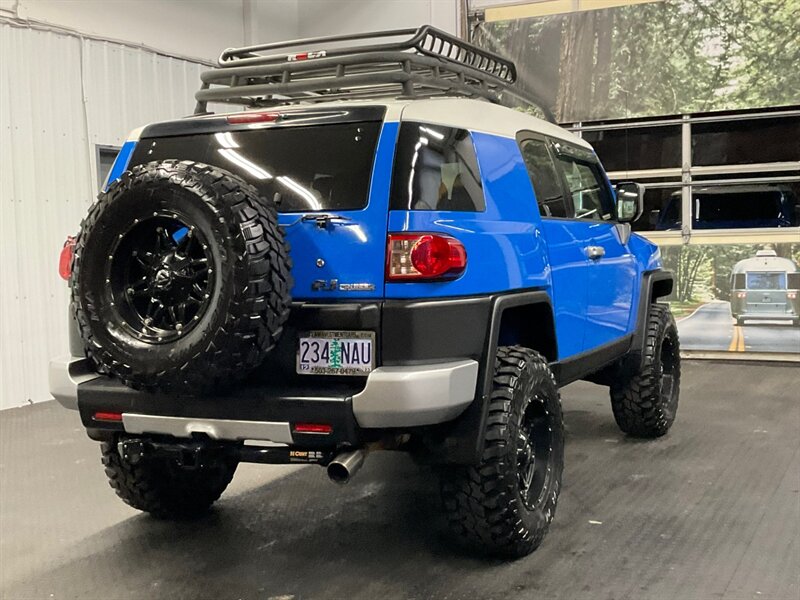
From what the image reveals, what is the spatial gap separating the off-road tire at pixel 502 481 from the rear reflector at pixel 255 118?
1210mm

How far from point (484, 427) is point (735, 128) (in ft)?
22.3

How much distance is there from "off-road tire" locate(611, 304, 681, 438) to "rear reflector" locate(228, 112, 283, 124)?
2.61 metres

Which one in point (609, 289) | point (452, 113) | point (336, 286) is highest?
point (452, 113)

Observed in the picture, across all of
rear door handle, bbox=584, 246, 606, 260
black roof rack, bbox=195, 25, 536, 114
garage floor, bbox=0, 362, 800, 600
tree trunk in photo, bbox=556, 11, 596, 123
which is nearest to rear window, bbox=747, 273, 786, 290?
tree trunk in photo, bbox=556, 11, 596, 123

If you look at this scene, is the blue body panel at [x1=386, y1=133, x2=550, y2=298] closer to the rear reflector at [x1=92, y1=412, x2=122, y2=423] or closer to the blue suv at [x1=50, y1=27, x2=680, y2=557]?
the blue suv at [x1=50, y1=27, x2=680, y2=557]

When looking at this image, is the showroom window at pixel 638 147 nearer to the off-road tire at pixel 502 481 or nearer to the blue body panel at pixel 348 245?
the off-road tire at pixel 502 481

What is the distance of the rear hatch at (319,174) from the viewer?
8.67ft

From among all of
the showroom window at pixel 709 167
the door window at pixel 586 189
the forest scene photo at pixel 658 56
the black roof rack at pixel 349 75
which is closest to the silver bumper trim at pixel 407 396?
the black roof rack at pixel 349 75

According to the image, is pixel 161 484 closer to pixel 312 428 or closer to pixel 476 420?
pixel 312 428

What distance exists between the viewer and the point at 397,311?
8.43 feet

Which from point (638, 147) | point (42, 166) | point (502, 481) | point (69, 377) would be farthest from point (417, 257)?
point (638, 147)

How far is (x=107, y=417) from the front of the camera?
2826 mm

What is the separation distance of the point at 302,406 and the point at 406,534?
109 cm

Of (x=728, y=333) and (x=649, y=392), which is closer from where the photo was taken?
(x=649, y=392)
